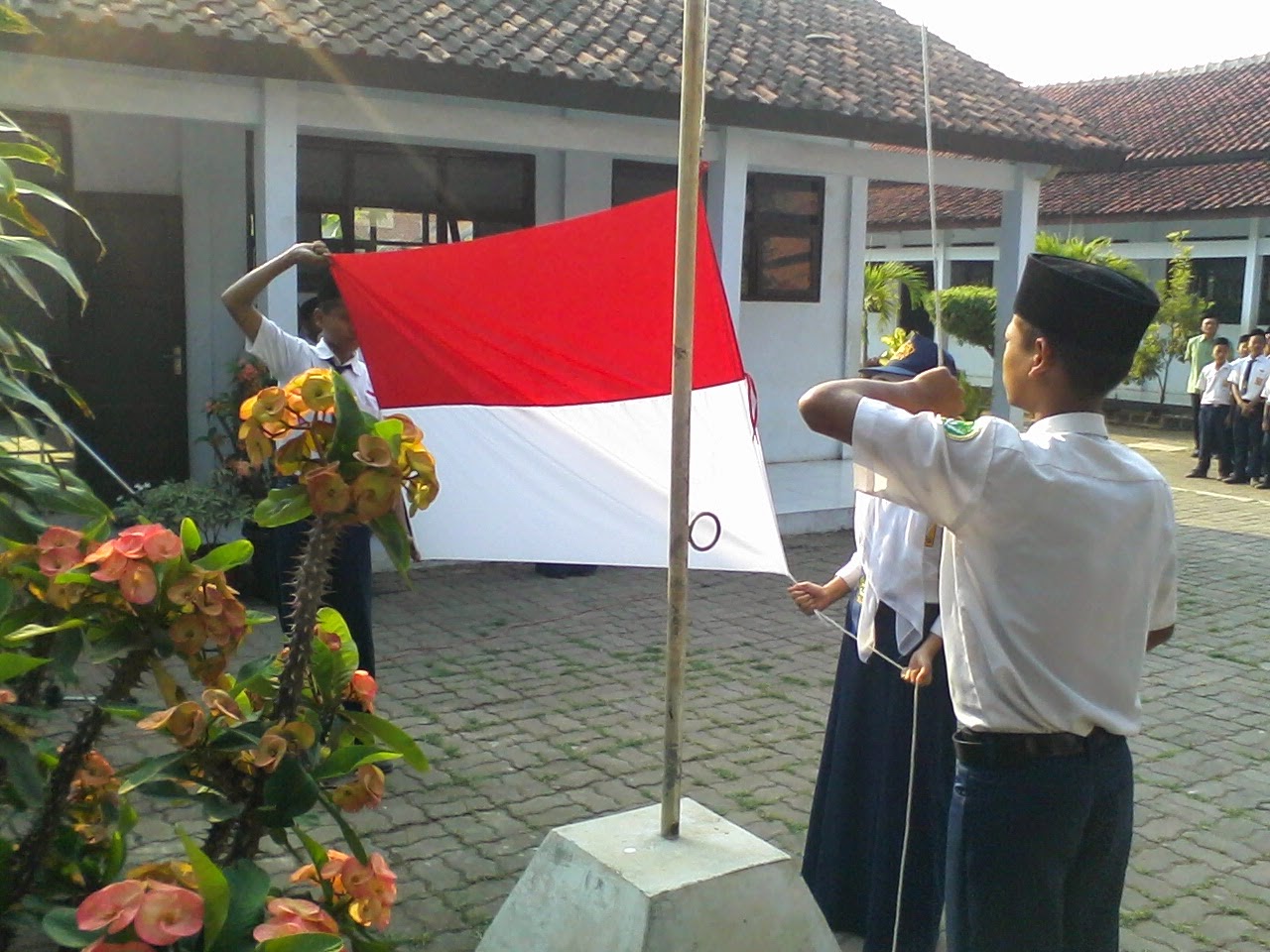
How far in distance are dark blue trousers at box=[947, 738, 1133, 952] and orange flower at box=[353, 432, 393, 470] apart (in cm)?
121

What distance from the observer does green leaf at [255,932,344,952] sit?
5.88ft

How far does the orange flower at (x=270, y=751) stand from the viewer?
1.97 m

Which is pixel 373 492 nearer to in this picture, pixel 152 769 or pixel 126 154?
pixel 152 769

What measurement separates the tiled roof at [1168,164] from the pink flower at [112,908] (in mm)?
18569

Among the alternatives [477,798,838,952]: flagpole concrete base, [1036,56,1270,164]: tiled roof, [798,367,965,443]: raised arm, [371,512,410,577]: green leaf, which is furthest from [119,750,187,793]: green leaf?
[1036,56,1270,164]: tiled roof

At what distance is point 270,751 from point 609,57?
7939 millimetres

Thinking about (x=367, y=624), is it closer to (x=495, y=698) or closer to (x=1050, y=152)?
(x=495, y=698)

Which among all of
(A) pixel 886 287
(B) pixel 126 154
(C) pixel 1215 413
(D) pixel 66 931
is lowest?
(C) pixel 1215 413

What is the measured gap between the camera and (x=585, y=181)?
1120 cm

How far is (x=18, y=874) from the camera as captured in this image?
224 cm

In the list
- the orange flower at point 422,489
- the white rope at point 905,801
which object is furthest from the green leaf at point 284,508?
the white rope at point 905,801

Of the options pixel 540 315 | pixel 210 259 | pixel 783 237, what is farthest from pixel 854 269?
pixel 540 315

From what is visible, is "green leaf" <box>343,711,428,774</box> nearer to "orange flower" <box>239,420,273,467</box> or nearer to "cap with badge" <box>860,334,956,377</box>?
"orange flower" <box>239,420,273,467</box>

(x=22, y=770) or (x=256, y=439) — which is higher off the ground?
(x=256, y=439)
